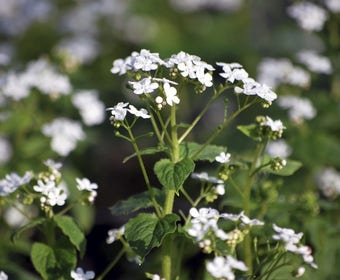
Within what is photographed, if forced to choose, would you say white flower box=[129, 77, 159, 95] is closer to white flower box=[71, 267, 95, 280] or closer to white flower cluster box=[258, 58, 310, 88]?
white flower box=[71, 267, 95, 280]

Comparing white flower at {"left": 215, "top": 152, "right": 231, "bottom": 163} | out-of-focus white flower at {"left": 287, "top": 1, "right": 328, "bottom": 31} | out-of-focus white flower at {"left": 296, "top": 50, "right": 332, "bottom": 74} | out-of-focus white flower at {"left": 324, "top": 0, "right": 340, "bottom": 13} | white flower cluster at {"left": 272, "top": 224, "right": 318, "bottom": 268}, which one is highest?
white flower at {"left": 215, "top": 152, "right": 231, "bottom": 163}

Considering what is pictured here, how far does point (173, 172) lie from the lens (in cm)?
282

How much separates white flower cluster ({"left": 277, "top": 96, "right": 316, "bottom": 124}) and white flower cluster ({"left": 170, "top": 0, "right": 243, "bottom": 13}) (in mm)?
3847

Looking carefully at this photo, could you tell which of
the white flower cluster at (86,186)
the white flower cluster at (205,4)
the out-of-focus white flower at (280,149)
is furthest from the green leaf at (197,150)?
the white flower cluster at (205,4)

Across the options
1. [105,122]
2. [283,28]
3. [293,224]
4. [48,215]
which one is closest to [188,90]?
[105,122]

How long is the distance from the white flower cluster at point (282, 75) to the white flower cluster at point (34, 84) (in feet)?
4.28

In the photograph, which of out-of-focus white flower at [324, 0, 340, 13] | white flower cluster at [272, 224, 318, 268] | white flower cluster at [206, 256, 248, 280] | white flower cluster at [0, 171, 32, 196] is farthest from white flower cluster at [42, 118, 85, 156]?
white flower cluster at [206, 256, 248, 280]

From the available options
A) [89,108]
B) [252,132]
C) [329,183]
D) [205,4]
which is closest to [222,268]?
[252,132]

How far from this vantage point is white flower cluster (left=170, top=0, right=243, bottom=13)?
322 inches

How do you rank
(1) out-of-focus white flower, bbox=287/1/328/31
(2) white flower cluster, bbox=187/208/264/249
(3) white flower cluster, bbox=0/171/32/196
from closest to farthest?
(2) white flower cluster, bbox=187/208/264/249, (3) white flower cluster, bbox=0/171/32/196, (1) out-of-focus white flower, bbox=287/1/328/31

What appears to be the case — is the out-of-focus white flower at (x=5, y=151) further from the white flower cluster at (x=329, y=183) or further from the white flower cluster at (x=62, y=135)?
the white flower cluster at (x=329, y=183)

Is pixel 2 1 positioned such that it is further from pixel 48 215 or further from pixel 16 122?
pixel 48 215

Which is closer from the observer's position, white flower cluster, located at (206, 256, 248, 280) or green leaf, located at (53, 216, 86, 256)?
white flower cluster, located at (206, 256, 248, 280)

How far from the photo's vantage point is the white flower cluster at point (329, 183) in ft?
14.9
